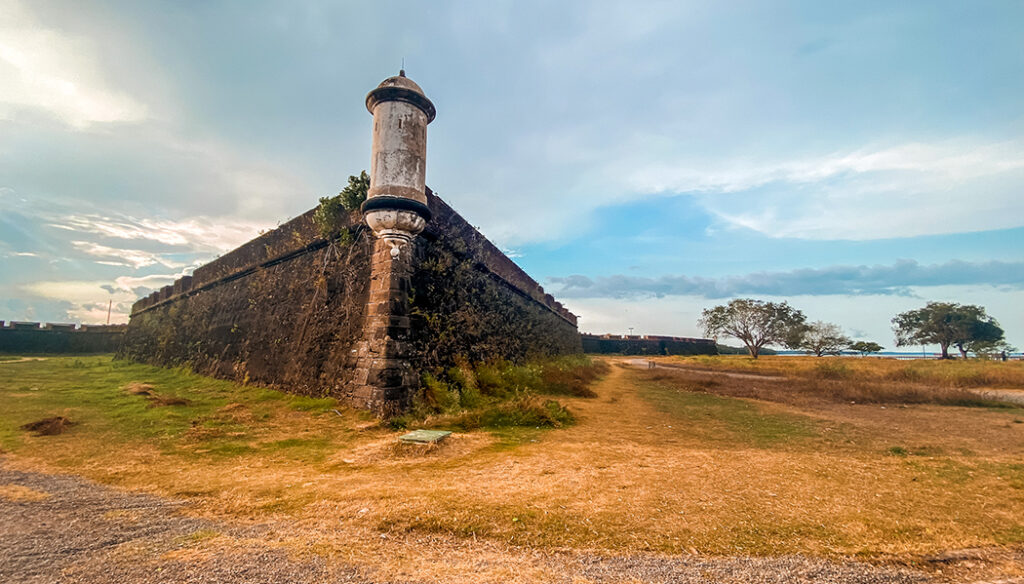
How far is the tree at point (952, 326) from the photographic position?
2870 centimetres

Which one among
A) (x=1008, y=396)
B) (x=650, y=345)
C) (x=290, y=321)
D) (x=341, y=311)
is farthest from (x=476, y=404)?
(x=650, y=345)

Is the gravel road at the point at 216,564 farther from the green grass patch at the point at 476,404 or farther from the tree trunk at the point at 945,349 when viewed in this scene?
the tree trunk at the point at 945,349

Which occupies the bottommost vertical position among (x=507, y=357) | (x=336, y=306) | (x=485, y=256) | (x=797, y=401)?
(x=797, y=401)

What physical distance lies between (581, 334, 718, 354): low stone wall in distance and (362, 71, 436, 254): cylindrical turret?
35491mm

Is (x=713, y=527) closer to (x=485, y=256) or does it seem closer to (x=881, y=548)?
(x=881, y=548)

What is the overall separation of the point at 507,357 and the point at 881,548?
9297mm

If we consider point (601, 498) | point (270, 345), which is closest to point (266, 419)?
point (270, 345)

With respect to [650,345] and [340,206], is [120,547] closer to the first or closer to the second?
[340,206]

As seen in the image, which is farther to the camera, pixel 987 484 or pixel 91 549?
pixel 987 484

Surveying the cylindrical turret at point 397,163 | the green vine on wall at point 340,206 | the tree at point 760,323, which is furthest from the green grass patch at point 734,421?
the tree at point 760,323

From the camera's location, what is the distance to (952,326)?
97.1ft

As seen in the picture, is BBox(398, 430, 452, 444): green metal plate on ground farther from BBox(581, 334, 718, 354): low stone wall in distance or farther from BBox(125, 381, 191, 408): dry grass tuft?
BBox(581, 334, 718, 354): low stone wall in distance

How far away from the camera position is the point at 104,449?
441cm

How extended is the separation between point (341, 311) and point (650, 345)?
39223 mm
